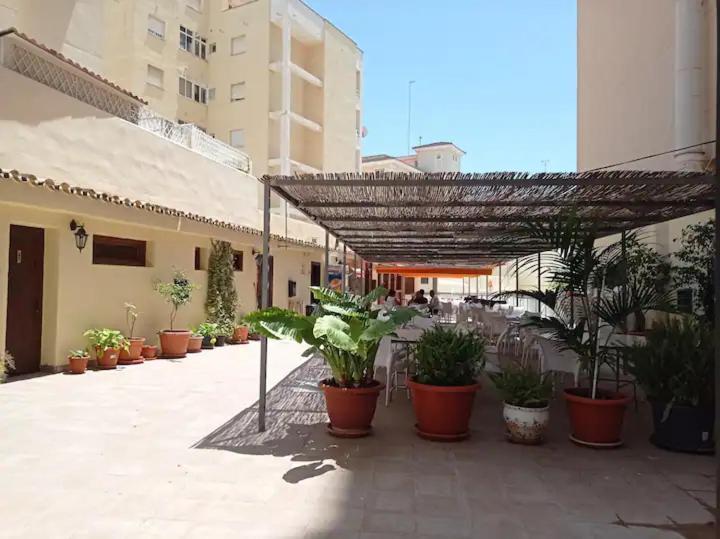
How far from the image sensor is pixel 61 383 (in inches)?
346

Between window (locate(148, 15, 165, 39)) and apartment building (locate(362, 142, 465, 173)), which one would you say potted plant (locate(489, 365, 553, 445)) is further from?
apartment building (locate(362, 142, 465, 173))

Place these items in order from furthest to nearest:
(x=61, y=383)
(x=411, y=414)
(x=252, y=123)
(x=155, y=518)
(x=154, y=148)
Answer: (x=252, y=123) → (x=154, y=148) → (x=61, y=383) → (x=411, y=414) → (x=155, y=518)

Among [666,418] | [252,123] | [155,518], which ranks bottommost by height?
[155,518]

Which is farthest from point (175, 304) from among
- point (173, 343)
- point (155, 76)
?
point (155, 76)

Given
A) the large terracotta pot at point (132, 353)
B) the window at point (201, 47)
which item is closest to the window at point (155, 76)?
the window at point (201, 47)

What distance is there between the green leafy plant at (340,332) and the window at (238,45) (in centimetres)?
2980

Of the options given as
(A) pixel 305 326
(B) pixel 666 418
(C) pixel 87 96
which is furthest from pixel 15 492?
(C) pixel 87 96

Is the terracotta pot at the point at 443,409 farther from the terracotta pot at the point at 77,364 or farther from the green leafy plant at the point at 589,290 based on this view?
the terracotta pot at the point at 77,364

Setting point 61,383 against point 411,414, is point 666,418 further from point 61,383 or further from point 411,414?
point 61,383

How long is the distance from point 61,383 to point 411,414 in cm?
582

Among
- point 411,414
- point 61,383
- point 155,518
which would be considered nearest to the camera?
point 155,518

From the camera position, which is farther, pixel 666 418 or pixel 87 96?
pixel 87 96

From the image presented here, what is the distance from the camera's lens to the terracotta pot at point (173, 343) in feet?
39.2

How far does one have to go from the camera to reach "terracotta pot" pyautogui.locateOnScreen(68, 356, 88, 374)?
381 inches
